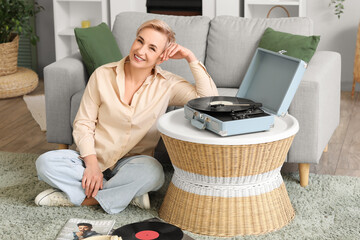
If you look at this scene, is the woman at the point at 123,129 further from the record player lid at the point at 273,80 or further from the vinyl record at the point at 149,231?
the vinyl record at the point at 149,231

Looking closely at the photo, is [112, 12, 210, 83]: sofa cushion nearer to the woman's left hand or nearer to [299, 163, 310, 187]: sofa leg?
the woman's left hand

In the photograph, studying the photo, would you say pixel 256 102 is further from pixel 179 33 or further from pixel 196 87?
pixel 179 33

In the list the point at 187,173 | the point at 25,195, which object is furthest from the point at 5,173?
the point at 187,173

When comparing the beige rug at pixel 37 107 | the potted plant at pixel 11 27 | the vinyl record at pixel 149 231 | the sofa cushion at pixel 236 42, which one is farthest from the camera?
the potted plant at pixel 11 27

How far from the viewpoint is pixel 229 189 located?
2402mm

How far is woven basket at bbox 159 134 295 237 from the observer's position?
7.67 feet

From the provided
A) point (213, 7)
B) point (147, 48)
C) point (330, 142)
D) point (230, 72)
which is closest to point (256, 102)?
point (147, 48)

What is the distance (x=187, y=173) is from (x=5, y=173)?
1.17 meters

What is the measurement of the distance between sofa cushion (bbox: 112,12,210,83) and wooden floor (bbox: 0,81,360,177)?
0.77 m

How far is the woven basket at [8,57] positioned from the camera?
15.9 ft

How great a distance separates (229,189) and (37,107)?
2.51m

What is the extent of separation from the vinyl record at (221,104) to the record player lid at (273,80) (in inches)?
4.1

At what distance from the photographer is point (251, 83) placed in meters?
2.69

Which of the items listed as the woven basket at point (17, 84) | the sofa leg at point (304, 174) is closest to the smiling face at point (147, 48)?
the sofa leg at point (304, 174)
